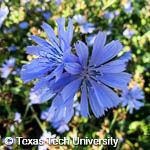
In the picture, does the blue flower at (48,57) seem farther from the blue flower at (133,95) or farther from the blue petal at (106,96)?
the blue flower at (133,95)

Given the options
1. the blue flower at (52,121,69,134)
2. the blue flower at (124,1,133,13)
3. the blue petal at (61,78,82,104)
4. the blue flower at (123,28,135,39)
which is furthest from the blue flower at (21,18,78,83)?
the blue flower at (124,1,133,13)

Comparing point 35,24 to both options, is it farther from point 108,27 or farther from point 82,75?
point 82,75

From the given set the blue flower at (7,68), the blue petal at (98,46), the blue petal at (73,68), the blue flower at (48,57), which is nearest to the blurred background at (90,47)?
the blue flower at (7,68)

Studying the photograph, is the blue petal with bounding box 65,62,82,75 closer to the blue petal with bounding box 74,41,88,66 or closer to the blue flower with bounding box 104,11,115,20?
the blue petal with bounding box 74,41,88,66

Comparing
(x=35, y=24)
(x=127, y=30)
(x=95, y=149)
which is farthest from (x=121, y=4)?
(x=95, y=149)

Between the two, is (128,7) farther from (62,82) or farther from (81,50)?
(62,82)

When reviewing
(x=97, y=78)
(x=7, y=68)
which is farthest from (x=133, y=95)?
(x=7, y=68)
